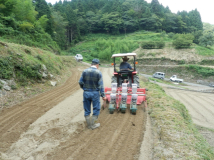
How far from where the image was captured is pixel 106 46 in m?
40.4

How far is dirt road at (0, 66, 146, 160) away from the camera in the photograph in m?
3.04

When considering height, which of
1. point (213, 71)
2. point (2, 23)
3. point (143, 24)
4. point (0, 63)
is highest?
Result: point (143, 24)

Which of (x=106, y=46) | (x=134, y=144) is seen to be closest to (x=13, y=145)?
(x=134, y=144)

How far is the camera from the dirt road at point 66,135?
9.96ft

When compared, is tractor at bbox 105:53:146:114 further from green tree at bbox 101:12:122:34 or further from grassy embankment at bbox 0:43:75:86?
green tree at bbox 101:12:122:34

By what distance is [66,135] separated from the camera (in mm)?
3740

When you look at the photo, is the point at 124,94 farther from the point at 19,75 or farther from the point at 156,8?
the point at 156,8

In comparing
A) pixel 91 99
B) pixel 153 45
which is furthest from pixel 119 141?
pixel 153 45

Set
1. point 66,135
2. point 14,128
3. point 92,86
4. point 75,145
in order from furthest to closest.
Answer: point 14,128 < point 92,86 < point 66,135 < point 75,145

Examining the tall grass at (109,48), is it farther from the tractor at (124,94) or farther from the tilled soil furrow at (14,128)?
the tilled soil furrow at (14,128)

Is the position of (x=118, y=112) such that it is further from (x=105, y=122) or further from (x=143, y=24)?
(x=143, y=24)

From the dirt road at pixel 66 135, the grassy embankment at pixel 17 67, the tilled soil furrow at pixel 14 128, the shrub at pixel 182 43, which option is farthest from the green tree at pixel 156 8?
the tilled soil furrow at pixel 14 128

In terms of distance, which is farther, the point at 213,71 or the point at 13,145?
the point at 213,71

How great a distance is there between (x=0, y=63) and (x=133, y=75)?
21.2ft
